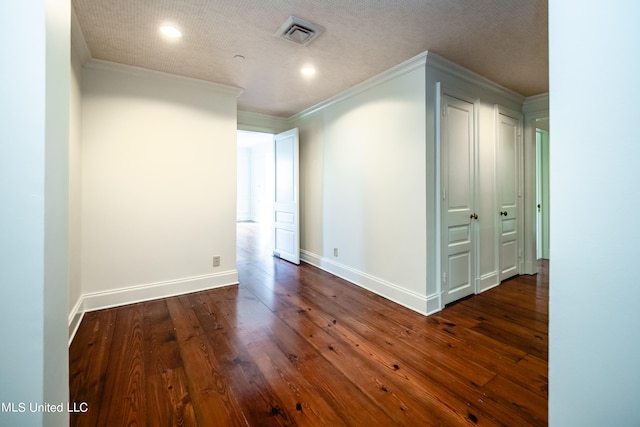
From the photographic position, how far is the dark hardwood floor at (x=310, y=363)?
1382 millimetres

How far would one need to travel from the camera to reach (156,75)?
2814 mm

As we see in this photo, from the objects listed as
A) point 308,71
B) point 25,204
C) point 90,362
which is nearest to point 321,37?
point 308,71

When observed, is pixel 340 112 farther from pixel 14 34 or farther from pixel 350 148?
pixel 14 34

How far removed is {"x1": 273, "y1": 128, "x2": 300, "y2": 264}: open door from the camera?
428 centimetres

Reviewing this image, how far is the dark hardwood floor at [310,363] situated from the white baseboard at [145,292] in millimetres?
106

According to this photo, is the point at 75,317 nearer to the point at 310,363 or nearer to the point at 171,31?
the point at 310,363

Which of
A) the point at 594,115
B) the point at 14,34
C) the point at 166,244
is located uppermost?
the point at 14,34

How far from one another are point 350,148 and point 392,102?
2.62 ft

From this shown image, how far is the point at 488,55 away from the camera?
97.3 inches

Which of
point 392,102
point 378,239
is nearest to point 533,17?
point 392,102

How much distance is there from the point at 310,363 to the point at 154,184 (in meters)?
2.39

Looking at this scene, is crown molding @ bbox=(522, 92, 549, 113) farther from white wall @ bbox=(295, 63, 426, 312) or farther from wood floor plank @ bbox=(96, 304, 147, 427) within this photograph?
wood floor plank @ bbox=(96, 304, 147, 427)

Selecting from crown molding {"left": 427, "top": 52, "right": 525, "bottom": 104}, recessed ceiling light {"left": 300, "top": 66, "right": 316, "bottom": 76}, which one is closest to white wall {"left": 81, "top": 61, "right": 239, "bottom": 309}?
recessed ceiling light {"left": 300, "top": 66, "right": 316, "bottom": 76}

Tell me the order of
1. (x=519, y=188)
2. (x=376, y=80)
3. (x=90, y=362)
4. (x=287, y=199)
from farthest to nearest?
(x=287, y=199), (x=519, y=188), (x=376, y=80), (x=90, y=362)
